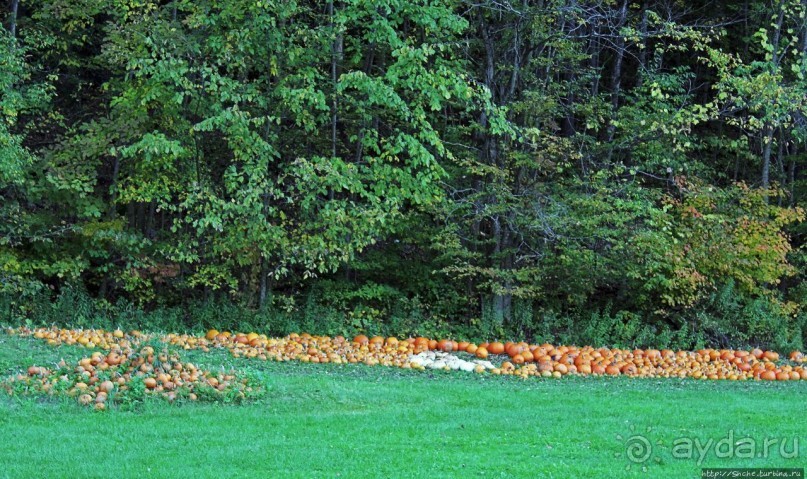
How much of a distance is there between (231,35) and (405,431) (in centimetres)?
624

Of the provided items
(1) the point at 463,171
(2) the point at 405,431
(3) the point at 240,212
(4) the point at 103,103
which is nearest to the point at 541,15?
(1) the point at 463,171

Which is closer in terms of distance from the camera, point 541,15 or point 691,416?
point 691,416

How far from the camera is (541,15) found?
39.6ft

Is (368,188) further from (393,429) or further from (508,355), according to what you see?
(393,429)

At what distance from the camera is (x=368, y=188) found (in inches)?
486

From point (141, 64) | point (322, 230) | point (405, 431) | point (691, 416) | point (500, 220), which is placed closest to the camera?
point (405, 431)

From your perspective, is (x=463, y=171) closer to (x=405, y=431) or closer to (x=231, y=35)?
(x=231, y=35)

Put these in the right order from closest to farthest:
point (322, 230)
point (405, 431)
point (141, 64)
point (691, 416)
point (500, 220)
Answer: point (405, 431) → point (691, 416) → point (141, 64) → point (322, 230) → point (500, 220)

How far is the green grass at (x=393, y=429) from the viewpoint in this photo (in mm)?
5176

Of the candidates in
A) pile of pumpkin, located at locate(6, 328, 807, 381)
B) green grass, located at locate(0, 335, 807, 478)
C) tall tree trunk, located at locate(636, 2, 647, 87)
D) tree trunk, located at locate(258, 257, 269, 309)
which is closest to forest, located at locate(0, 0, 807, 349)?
tree trunk, located at locate(258, 257, 269, 309)

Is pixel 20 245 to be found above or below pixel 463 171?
below
